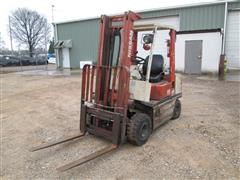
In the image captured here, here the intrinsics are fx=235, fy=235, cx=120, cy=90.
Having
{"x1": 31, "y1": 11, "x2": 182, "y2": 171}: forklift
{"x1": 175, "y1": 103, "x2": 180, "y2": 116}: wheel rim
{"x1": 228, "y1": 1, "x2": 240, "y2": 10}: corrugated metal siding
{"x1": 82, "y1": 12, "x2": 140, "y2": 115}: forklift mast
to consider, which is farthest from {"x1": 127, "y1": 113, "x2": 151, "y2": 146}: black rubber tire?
{"x1": 228, "y1": 1, "x2": 240, "y2": 10}: corrugated metal siding

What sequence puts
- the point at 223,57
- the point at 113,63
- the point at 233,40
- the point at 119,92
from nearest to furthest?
1. the point at 119,92
2. the point at 113,63
3. the point at 223,57
4. the point at 233,40

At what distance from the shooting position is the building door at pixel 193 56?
12562mm

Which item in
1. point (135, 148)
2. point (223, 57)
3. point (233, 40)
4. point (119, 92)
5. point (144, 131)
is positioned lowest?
point (135, 148)

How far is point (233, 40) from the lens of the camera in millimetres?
12234

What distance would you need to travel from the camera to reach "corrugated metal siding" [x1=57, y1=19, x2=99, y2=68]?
17.2 m

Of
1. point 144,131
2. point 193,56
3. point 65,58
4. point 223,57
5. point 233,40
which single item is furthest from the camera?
point 65,58

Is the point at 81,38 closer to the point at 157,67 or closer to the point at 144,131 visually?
the point at 157,67

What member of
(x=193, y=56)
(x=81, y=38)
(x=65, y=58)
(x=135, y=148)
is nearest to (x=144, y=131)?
(x=135, y=148)

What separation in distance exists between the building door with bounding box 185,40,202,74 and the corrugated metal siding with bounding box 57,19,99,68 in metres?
A: 6.93

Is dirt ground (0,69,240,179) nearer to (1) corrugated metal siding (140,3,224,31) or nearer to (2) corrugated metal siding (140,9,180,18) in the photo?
(1) corrugated metal siding (140,3,224,31)

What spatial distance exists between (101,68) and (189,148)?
192 centimetres

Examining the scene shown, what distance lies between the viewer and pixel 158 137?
13.9 ft

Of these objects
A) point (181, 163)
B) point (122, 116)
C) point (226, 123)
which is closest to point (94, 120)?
point (122, 116)

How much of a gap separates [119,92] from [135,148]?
0.96 m
